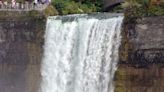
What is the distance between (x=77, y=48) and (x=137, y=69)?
9.48ft

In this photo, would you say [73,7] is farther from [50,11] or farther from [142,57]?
[142,57]

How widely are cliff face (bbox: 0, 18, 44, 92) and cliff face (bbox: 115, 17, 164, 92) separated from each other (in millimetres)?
4097

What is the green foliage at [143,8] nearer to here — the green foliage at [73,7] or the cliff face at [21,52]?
the cliff face at [21,52]

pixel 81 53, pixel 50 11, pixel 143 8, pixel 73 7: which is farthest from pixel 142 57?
pixel 73 7

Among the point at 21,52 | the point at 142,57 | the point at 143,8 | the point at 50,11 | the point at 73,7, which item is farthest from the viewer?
the point at 73,7

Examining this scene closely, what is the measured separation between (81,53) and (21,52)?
2.93m

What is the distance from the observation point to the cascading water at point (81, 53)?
31.0 metres

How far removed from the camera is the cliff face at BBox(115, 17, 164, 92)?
30.3 metres

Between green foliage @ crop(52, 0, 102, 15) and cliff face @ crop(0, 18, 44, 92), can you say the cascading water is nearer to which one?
cliff face @ crop(0, 18, 44, 92)

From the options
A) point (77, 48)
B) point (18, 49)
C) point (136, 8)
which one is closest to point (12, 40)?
point (18, 49)

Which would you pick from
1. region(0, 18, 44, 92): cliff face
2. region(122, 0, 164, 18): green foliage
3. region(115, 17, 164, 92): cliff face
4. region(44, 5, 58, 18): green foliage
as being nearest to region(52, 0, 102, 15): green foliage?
region(44, 5, 58, 18): green foliage

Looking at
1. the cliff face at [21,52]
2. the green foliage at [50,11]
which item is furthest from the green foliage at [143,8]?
the cliff face at [21,52]

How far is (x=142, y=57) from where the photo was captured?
100ft

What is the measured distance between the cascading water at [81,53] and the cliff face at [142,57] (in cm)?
42
